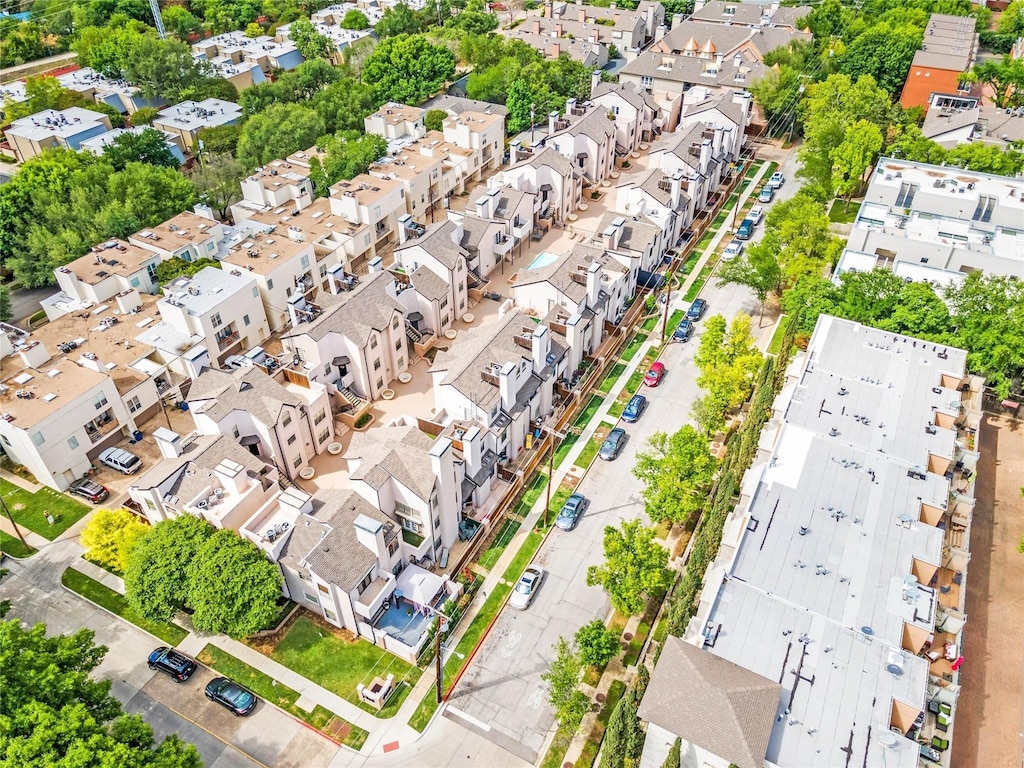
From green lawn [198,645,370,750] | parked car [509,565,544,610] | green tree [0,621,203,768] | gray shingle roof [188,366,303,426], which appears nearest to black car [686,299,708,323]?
parked car [509,565,544,610]

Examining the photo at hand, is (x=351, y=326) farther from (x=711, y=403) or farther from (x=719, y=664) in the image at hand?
(x=719, y=664)

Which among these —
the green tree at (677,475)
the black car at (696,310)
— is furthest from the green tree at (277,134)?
the green tree at (677,475)

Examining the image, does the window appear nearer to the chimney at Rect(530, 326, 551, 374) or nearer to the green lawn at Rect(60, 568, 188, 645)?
the chimney at Rect(530, 326, 551, 374)

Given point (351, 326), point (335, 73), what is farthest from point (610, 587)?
point (335, 73)

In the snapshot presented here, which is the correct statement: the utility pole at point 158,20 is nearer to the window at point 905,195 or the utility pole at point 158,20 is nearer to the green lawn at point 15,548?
the green lawn at point 15,548

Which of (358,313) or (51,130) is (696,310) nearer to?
(358,313)

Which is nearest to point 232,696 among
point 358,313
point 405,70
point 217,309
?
point 358,313
